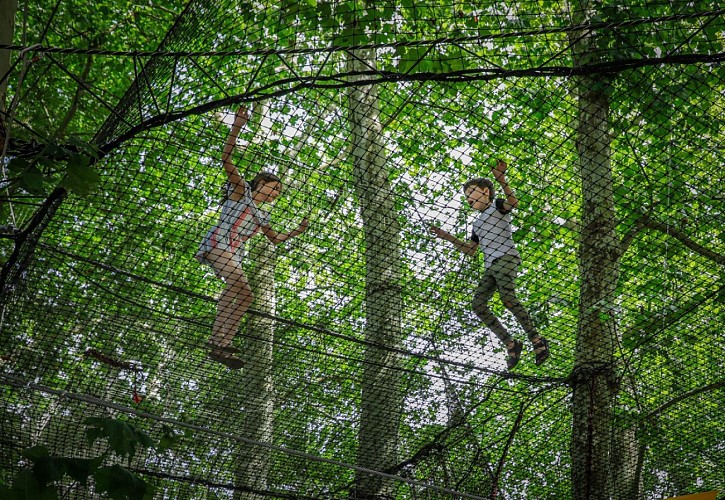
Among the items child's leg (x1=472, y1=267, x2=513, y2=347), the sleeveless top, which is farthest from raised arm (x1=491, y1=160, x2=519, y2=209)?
the sleeveless top

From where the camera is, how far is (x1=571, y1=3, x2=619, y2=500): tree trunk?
308cm

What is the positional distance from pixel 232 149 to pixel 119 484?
1377mm

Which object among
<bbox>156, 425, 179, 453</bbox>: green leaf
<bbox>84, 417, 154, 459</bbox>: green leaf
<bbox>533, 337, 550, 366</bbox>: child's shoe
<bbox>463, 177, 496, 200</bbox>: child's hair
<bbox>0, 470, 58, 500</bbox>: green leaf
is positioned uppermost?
<bbox>463, 177, 496, 200</bbox>: child's hair

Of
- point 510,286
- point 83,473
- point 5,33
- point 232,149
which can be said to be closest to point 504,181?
point 510,286

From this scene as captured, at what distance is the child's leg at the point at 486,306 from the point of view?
3367 mm

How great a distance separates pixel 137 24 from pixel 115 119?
3.76 meters

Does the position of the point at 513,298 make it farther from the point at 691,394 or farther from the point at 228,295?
the point at 228,295

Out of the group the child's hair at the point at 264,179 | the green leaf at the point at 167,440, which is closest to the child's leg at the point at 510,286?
the child's hair at the point at 264,179

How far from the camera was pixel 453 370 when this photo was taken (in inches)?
127

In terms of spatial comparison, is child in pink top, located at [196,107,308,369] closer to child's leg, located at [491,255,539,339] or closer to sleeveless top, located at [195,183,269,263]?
sleeveless top, located at [195,183,269,263]

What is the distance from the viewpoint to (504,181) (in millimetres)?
3018

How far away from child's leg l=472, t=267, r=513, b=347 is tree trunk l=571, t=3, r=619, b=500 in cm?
36

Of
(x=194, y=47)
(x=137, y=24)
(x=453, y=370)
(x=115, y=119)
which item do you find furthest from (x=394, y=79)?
(x=137, y=24)

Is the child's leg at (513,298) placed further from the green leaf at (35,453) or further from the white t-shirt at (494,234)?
the green leaf at (35,453)
